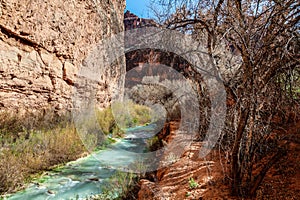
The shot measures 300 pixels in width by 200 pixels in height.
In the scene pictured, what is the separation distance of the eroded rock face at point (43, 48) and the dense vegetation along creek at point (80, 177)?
1.95 meters

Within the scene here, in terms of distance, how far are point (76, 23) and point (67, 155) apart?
15.0ft

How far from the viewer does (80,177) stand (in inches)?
147

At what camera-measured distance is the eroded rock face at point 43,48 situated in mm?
4441

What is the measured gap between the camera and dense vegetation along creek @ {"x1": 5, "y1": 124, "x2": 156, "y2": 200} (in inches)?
120

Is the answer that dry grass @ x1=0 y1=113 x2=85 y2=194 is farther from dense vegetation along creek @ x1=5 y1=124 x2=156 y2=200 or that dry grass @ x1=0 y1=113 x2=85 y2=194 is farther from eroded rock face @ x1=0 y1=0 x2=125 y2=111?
eroded rock face @ x1=0 y1=0 x2=125 y2=111

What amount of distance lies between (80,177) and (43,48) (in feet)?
11.8

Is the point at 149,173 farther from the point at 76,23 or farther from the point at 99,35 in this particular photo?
the point at 99,35

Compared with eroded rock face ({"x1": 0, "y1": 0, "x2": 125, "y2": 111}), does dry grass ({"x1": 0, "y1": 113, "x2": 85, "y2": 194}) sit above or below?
below

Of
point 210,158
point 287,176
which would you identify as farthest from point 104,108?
point 287,176

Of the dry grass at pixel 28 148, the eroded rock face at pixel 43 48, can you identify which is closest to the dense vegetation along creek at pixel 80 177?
the dry grass at pixel 28 148

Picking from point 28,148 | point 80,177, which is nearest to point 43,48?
point 28,148

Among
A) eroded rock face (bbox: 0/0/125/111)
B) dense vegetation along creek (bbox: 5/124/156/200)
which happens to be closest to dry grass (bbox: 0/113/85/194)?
dense vegetation along creek (bbox: 5/124/156/200)

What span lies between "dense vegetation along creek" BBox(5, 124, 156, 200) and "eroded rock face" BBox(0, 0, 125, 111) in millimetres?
1952

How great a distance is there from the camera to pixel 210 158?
9.81ft
